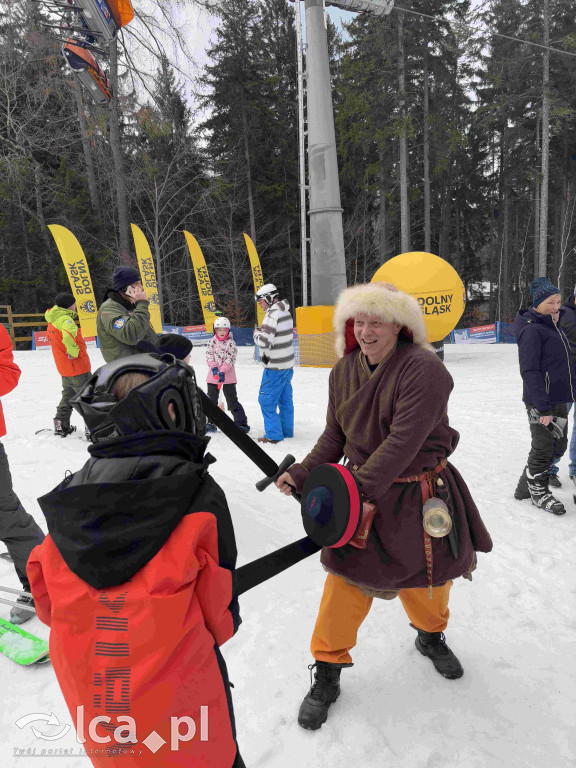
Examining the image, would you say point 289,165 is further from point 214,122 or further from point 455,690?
point 455,690

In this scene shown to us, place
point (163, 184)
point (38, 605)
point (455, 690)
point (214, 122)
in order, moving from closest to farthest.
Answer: point (38, 605) < point (455, 690) < point (163, 184) < point (214, 122)

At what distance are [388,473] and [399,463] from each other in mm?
55

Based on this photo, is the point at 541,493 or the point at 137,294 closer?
the point at 137,294

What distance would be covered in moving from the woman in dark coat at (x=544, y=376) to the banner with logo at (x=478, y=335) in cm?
1496

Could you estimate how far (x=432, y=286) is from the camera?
10.2m

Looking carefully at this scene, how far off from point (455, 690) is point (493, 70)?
24.8 metres

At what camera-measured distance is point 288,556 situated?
1358 millimetres

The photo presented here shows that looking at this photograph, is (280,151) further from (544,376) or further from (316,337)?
(544,376)

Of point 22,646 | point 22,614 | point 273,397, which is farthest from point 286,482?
point 273,397

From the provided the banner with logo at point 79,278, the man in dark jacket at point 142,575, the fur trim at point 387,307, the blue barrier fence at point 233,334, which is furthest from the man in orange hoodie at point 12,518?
the blue barrier fence at point 233,334

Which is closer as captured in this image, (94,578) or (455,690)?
(94,578)

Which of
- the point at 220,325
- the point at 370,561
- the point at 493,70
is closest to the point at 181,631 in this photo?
the point at 370,561

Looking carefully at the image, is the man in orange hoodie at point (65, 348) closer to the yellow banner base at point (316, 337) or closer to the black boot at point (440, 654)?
the black boot at point (440, 654)

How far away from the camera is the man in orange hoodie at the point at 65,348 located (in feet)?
19.0
